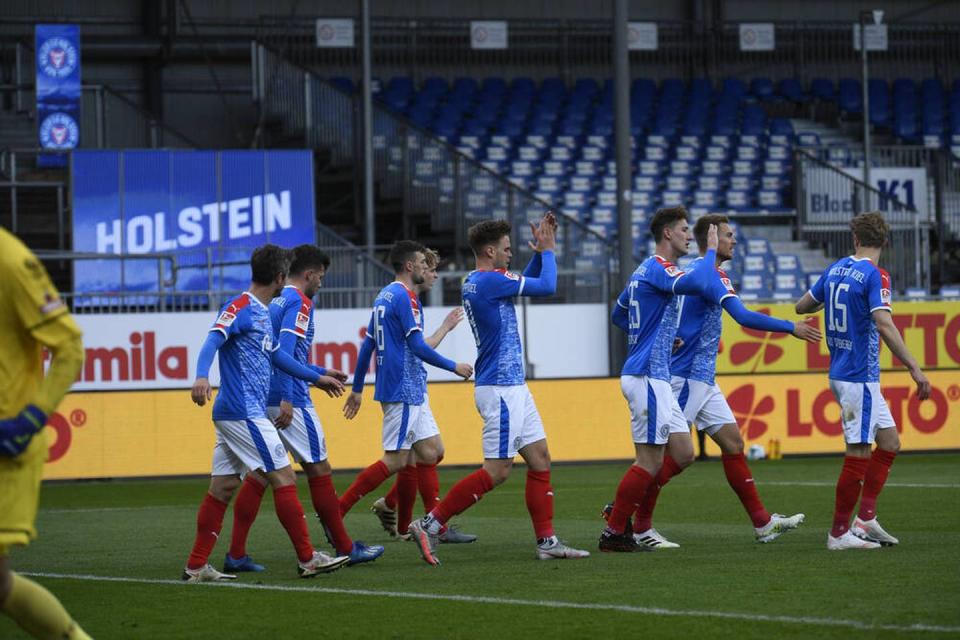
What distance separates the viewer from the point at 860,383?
10414mm

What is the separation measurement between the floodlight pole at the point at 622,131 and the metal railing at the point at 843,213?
716 cm

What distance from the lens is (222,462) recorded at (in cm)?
990

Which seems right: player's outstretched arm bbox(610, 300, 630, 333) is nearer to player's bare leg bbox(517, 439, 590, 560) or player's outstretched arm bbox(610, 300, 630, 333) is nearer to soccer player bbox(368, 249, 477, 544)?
player's bare leg bbox(517, 439, 590, 560)

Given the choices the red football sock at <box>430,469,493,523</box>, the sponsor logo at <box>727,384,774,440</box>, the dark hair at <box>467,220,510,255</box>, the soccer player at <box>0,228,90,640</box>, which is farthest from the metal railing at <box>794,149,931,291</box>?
the soccer player at <box>0,228,90,640</box>

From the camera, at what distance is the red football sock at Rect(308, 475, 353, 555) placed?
398 inches

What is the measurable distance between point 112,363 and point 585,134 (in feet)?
48.0

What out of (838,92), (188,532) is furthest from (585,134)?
(188,532)

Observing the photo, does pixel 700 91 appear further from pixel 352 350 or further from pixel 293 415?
pixel 293 415

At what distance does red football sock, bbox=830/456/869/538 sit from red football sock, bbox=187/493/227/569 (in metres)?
4.01

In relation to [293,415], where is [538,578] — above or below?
below

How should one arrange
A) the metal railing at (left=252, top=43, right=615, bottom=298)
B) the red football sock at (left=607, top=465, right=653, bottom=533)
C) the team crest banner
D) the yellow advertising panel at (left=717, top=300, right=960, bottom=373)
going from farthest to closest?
the team crest banner
the metal railing at (left=252, top=43, right=615, bottom=298)
the yellow advertising panel at (left=717, top=300, right=960, bottom=373)
the red football sock at (left=607, top=465, right=653, bottom=533)

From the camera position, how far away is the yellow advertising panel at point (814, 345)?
80.8 feet

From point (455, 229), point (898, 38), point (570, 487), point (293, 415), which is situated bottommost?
point (570, 487)

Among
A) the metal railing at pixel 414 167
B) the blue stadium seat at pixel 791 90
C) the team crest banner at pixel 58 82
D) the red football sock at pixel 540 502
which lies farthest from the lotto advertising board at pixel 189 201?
the red football sock at pixel 540 502
